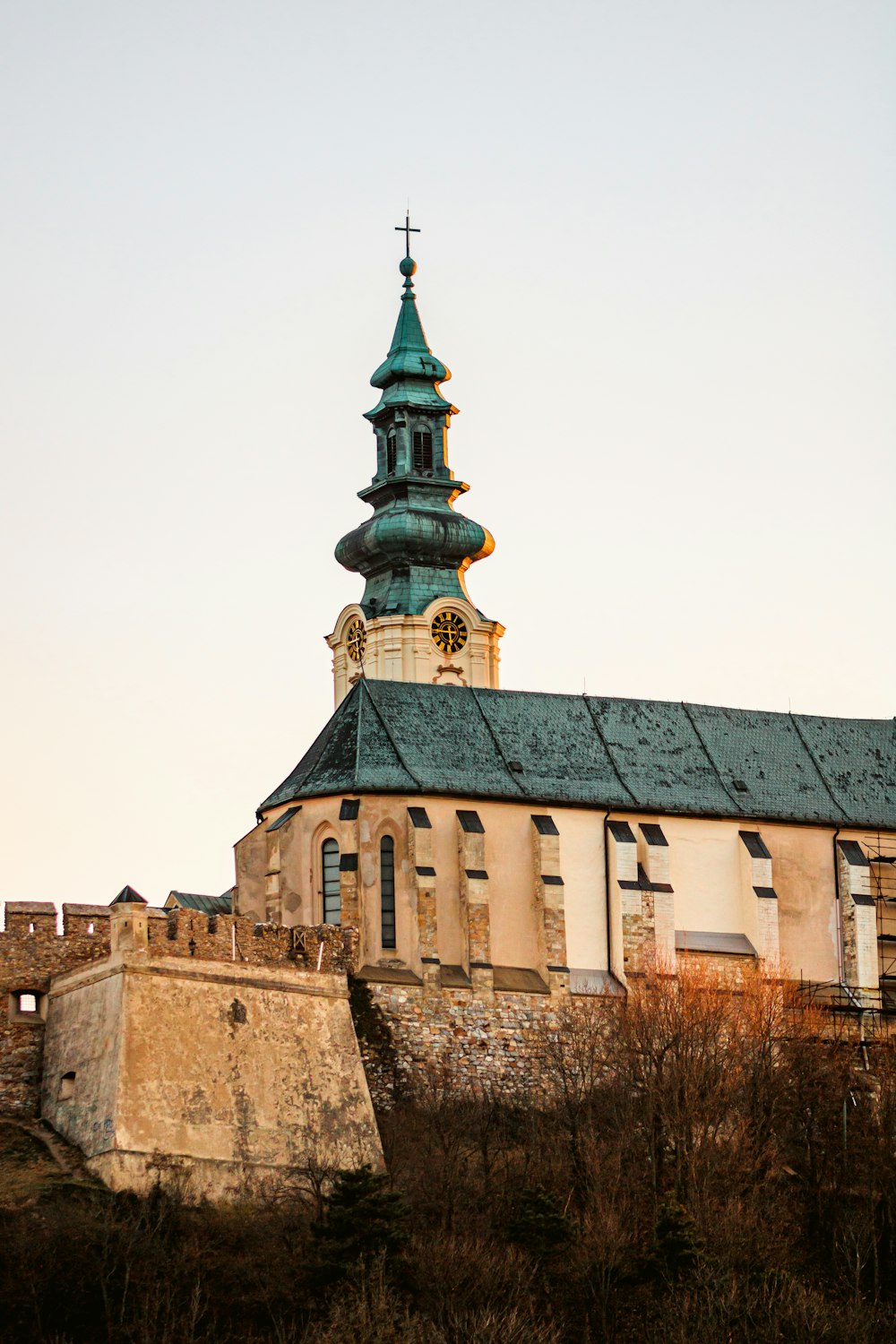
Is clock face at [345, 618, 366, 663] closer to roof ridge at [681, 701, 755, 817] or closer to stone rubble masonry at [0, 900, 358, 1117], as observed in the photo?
roof ridge at [681, 701, 755, 817]

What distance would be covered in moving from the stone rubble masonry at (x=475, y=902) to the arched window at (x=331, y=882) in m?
3.45

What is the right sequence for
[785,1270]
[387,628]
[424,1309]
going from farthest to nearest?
[387,628], [785,1270], [424,1309]

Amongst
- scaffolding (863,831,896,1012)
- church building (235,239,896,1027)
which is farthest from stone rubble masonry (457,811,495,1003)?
scaffolding (863,831,896,1012)

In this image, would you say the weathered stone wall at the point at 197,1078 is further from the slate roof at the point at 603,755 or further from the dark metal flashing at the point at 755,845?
the dark metal flashing at the point at 755,845

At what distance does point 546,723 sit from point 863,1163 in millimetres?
19715

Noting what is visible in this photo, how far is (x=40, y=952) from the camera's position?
68.3m

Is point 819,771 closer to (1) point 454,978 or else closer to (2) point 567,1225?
(1) point 454,978

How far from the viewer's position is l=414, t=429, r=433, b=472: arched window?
111m

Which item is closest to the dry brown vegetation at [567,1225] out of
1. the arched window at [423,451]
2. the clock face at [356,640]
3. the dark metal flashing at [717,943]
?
the dark metal flashing at [717,943]

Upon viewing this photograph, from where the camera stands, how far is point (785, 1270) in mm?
65188

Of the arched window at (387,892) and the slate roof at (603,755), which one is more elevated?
the slate roof at (603,755)

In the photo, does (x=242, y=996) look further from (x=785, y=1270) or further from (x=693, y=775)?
(x=693, y=775)

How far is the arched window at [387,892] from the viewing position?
263ft

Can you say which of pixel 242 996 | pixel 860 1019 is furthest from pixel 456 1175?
pixel 860 1019
